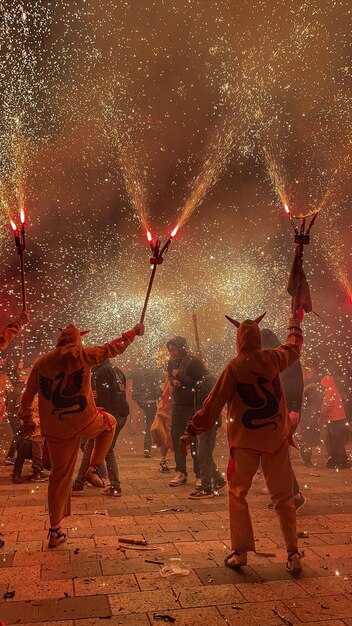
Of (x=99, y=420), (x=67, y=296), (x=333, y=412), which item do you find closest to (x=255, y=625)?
(x=99, y=420)

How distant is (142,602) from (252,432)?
1.46m

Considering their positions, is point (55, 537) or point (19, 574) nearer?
point (19, 574)

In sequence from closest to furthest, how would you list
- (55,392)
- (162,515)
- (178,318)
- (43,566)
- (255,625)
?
(255,625) < (43,566) < (55,392) < (162,515) < (178,318)

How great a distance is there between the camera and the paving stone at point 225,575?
155 inches

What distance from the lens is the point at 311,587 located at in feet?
12.6

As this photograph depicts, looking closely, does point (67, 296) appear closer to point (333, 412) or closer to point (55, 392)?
point (333, 412)

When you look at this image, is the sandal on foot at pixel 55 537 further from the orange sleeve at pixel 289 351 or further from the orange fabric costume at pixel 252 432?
the orange sleeve at pixel 289 351

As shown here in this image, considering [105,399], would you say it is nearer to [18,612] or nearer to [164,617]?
[18,612]

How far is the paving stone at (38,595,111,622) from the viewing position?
132 inches

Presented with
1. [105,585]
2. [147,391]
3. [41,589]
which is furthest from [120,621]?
[147,391]

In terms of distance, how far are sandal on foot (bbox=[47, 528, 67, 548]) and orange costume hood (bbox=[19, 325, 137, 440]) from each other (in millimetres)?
795

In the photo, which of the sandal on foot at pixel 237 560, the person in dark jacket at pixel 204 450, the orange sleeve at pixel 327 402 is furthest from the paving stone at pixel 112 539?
the orange sleeve at pixel 327 402

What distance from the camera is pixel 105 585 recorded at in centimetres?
385

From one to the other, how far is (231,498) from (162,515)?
1807 millimetres
